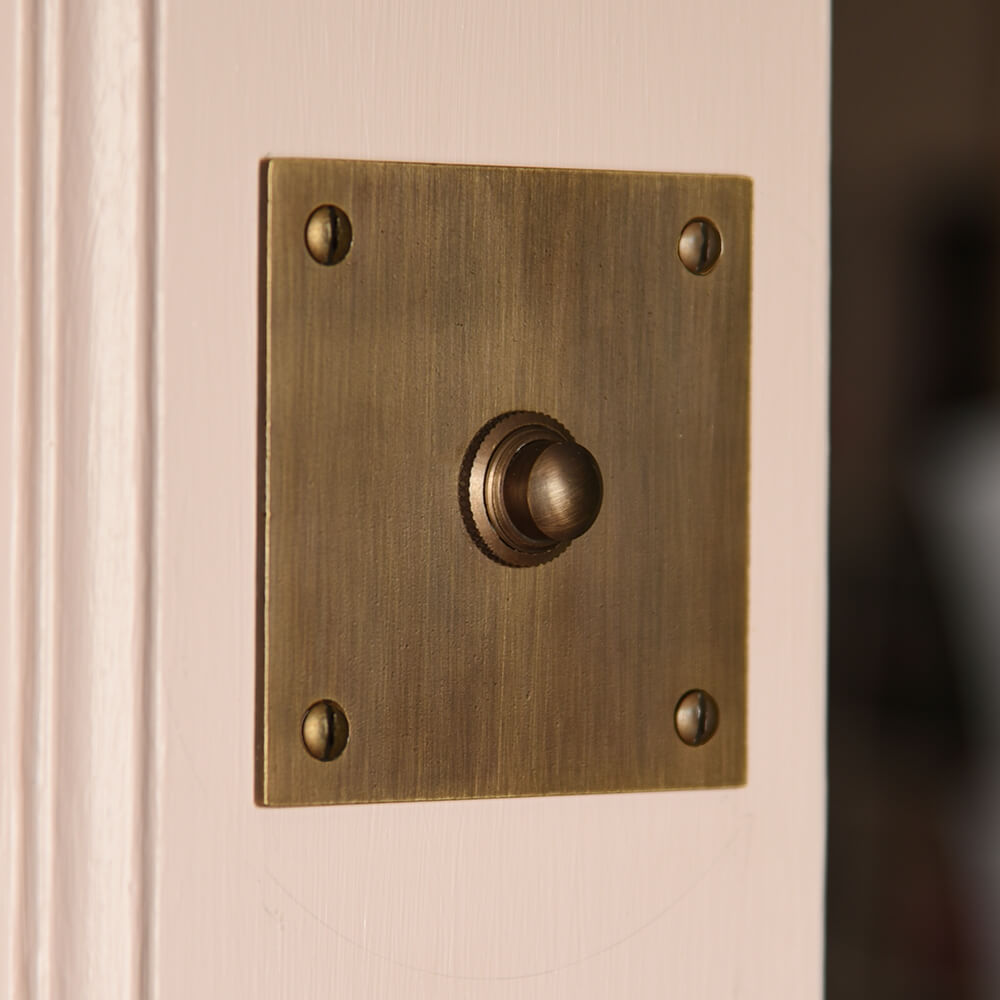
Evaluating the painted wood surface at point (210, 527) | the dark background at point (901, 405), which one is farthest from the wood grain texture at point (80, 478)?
the dark background at point (901, 405)

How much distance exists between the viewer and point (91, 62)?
8.0 inches

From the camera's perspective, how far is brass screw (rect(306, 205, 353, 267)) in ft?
0.68

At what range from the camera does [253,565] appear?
0.67 ft

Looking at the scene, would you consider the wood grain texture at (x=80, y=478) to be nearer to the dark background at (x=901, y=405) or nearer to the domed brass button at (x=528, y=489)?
the domed brass button at (x=528, y=489)

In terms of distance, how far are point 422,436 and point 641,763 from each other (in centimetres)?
6

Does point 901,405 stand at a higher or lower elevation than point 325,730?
higher

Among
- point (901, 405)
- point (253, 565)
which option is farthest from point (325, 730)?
point (901, 405)

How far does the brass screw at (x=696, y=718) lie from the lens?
0.23m

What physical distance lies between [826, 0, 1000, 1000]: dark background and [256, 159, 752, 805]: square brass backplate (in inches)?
64.0

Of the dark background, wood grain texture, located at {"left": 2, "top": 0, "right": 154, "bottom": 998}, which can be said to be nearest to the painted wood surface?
wood grain texture, located at {"left": 2, "top": 0, "right": 154, "bottom": 998}

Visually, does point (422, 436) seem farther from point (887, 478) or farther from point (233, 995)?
point (887, 478)

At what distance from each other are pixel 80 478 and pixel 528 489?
2.6 inches

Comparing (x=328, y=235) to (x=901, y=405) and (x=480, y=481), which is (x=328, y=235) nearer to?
(x=480, y=481)

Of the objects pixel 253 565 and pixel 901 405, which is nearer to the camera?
pixel 253 565
